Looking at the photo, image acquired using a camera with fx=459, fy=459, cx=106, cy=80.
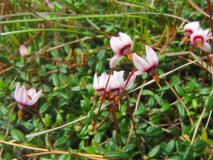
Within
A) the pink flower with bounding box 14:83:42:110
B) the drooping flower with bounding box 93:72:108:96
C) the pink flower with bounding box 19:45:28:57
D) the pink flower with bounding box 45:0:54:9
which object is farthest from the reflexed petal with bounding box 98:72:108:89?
the pink flower with bounding box 45:0:54:9

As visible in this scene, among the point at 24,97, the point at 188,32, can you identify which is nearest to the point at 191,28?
the point at 188,32

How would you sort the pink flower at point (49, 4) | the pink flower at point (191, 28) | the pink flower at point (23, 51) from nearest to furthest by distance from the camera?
the pink flower at point (191, 28) → the pink flower at point (23, 51) → the pink flower at point (49, 4)

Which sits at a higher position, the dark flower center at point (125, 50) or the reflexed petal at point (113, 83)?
the dark flower center at point (125, 50)

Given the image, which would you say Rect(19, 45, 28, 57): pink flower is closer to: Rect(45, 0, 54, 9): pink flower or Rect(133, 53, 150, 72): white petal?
Rect(45, 0, 54, 9): pink flower

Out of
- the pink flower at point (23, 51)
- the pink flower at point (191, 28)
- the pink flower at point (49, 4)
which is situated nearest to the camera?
the pink flower at point (191, 28)

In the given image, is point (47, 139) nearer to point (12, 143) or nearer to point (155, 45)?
point (12, 143)

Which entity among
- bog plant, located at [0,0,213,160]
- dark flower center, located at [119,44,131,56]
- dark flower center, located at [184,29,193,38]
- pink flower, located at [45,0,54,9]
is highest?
pink flower, located at [45,0,54,9]

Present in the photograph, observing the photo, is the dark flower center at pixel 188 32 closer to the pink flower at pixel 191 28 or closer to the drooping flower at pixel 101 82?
the pink flower at pixel 191 28

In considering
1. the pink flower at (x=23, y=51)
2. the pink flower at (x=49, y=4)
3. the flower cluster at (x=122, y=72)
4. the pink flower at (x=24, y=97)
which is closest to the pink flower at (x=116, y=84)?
the flower cluster at (x=122, y=72)

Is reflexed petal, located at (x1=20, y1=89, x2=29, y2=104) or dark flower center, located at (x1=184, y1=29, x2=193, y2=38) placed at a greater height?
dark flower center, located at (x1=184, y1=29, x2=193, y2=38)

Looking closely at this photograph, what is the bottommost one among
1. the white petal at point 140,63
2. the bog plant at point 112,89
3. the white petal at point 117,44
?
the bog plant at point 112,89
